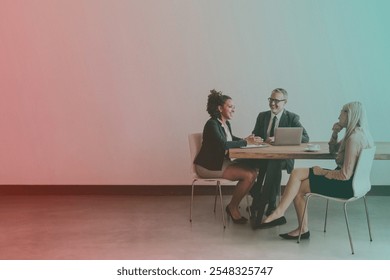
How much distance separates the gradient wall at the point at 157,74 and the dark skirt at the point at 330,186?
181 cm

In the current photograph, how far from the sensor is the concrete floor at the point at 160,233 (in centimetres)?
414

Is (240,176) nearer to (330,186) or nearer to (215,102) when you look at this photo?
(215,102)

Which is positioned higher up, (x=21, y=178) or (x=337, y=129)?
(x=337, y=129)

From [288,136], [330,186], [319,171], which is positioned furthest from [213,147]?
[330,186]

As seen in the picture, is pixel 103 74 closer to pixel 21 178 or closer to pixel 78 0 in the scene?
pixel 78 0

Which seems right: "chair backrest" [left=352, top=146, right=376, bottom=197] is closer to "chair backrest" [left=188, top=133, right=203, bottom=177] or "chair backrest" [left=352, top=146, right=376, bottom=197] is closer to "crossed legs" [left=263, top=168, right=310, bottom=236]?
"crossed legs" [left=263, top=168, right=310, bottom=236]

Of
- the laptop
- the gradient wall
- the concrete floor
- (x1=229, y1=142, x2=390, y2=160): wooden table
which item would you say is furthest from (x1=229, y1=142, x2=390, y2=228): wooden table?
the gradient wall

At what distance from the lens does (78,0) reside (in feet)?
19.9

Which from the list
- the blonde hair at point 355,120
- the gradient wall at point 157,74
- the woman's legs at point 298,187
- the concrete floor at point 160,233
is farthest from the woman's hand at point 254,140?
the gradient wall at point 157,74

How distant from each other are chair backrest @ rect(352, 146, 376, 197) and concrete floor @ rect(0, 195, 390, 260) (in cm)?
43

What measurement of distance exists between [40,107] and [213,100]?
2.13 meters

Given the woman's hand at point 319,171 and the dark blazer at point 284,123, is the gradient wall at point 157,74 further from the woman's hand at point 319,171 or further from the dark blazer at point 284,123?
the woman's hand at point 319,171

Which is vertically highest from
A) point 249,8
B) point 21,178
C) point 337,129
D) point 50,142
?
point 249,8

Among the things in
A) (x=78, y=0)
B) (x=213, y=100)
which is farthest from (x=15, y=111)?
(x=213, y=100)
